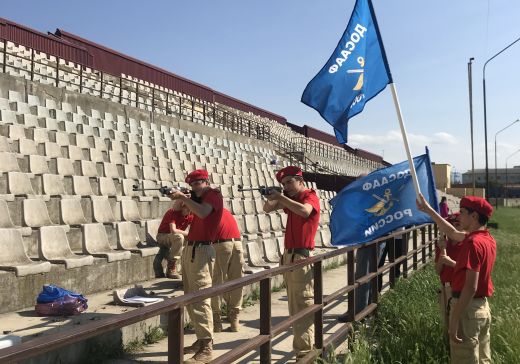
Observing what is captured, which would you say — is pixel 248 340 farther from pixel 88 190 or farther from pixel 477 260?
pixel 88 190

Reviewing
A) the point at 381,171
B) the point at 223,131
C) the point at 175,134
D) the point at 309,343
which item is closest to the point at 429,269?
the point at 381,171

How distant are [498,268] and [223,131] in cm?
1339

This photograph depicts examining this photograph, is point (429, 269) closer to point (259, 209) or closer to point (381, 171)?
point (259, 209)

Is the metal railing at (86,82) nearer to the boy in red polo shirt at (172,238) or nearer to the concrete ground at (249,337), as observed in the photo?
the boy in red polo shirt at (172,238)

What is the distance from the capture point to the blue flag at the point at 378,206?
5.07m

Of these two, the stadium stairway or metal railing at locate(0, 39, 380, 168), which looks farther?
metal railing at locate(0, 39, 380, 168)

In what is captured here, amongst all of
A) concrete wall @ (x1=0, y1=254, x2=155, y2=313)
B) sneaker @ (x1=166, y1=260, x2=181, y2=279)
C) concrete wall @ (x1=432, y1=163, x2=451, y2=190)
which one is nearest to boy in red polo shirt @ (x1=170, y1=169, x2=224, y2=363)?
concrete wall @ (x1=0, y1=254, x2=155, y2=313)

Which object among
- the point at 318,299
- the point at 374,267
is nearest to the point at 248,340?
the point at 318,299

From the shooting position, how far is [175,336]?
2.21 meters

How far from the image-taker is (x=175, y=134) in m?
16.2

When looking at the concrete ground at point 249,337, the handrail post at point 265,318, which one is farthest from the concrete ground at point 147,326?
the handrail post at point 265,318

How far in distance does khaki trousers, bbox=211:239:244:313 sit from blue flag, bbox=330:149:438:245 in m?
1.25

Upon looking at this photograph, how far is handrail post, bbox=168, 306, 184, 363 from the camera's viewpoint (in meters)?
2.19

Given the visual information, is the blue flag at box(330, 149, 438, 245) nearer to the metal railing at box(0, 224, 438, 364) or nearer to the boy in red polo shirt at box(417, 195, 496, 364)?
the metal railing at box(0, 224, 438, 364)
